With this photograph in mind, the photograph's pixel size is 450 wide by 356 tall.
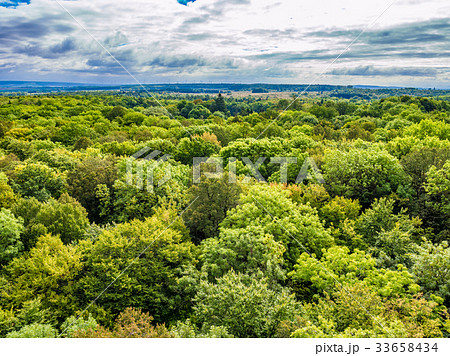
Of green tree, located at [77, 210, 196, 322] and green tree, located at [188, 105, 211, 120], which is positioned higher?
green tree, located at [188, 105, 211, 120]

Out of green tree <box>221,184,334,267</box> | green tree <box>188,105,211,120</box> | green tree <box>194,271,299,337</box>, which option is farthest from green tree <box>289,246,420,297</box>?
green tree <box>188,105,211,120</box>

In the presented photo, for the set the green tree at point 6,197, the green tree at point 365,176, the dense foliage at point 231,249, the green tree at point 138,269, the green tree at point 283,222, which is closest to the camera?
the dense foliage at point 231,249

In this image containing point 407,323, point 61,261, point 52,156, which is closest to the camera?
point 407,323

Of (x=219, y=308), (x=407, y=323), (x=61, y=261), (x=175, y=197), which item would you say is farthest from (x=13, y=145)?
(x=407, y=323)

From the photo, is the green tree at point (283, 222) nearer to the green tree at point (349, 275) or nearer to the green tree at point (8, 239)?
the green tree at point (349, 275)

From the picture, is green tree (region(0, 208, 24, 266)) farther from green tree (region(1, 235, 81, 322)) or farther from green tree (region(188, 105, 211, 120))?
green tree (region(188, 105, 211, 120))

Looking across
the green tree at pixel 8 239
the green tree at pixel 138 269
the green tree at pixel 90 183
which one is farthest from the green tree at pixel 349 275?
the green tree at pixel 90 183

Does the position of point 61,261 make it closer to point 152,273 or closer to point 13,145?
point 152,273

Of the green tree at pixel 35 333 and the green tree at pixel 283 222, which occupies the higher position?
the green tree at pixel 283 222
